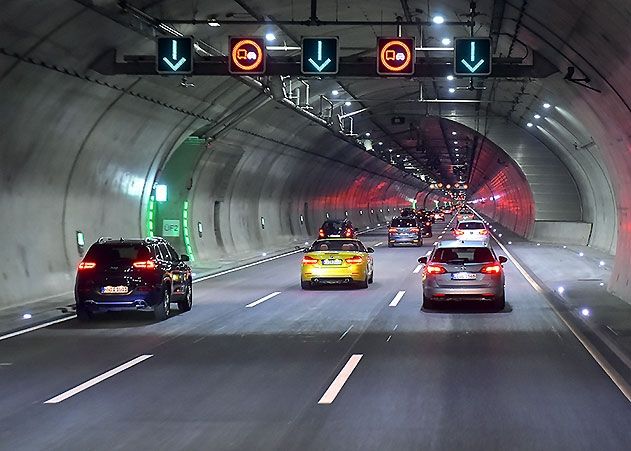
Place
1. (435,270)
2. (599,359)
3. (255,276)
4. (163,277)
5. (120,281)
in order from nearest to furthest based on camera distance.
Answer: (599,359), (120,281), (163,277), (435,270), (255,276)

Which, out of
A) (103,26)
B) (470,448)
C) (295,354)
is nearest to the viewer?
(470,448)

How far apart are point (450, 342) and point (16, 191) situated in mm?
11150

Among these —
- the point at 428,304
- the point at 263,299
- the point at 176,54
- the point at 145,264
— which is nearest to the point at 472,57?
the point at 428,304

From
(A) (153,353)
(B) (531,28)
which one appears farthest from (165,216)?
(A) (153,353)

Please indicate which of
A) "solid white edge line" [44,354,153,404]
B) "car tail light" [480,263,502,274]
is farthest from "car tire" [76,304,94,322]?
"car tail light" [480,263,502,274]

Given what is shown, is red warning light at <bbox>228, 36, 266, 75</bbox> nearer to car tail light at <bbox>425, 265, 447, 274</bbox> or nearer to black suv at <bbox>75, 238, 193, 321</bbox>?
black suv at <bbox>75, 238, 193, 321</bbox>

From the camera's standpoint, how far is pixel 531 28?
65.9ft

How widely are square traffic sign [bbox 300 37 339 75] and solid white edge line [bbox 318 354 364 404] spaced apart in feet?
23.7

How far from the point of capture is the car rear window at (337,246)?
2597 centimetres

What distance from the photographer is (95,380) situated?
451 inches

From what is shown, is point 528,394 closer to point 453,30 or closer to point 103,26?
point 103,26

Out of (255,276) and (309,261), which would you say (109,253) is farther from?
(255,276)

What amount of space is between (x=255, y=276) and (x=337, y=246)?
526 centimetres

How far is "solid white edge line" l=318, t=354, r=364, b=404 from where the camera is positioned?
10156mm
